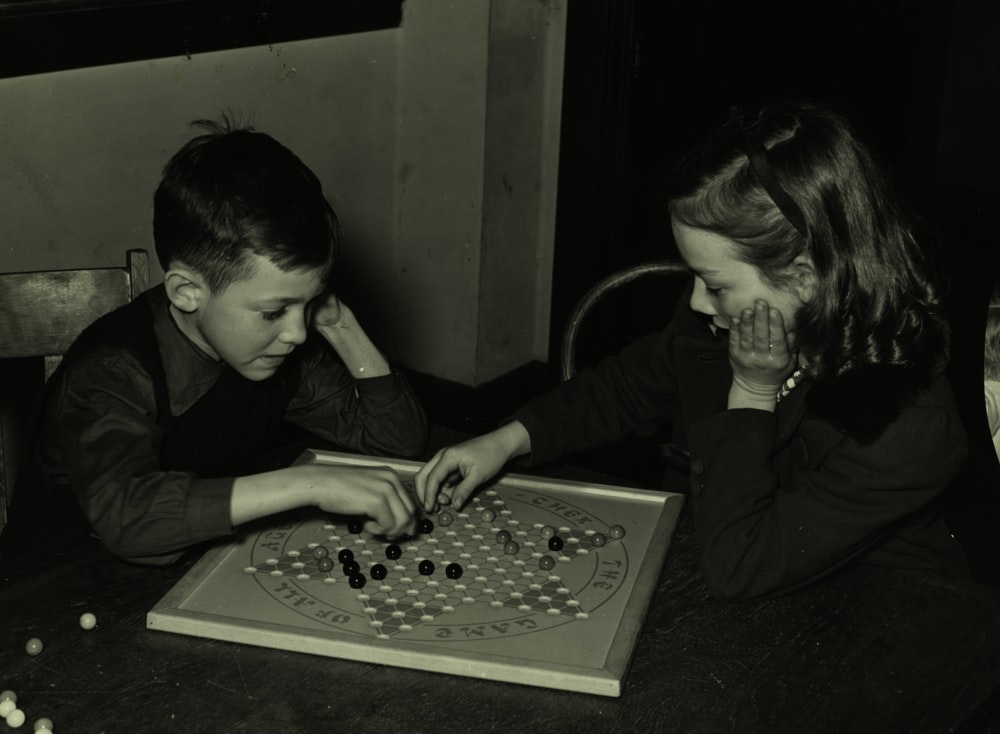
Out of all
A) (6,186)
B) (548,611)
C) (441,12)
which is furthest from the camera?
(441,12)

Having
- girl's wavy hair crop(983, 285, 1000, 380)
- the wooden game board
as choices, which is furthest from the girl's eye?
girl's wavy hair crop(983, 285, 1000, 380)

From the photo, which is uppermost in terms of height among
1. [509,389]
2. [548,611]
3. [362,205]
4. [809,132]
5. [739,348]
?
[809,132]

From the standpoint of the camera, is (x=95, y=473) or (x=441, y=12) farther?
(x=441, y=12)

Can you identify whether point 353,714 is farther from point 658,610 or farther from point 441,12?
point 441,12

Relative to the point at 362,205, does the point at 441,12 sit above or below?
above

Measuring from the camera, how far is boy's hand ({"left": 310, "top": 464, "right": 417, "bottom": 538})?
1.31 metres

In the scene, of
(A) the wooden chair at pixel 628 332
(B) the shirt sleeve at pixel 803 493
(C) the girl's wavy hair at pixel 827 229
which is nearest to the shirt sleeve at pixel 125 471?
(B) the shirt sleeve at pixel 803 493

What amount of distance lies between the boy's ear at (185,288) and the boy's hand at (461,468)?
371 millimetres

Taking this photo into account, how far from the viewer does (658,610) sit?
1261mm

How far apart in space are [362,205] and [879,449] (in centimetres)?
224

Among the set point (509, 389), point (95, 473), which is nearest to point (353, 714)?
point (95, 473)

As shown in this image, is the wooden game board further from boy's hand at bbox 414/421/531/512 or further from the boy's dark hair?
the boy's dark hair

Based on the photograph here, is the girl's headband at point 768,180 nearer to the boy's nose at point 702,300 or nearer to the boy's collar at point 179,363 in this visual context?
the boy's nose at point 702,300

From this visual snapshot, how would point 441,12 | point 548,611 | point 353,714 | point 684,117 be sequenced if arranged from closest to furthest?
point 353,714 < point 548,611 < point 441,12 < point 684,117
